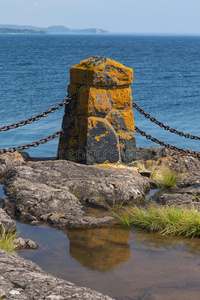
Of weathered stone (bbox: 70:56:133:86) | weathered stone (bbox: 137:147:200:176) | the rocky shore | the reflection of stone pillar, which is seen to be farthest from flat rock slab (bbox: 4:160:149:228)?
weathered stone (bbox: 70:56:133:86)

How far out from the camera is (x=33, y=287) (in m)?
2.69

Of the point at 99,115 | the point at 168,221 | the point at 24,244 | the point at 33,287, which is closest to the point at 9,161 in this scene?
the point at 99,115

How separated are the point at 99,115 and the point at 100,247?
2942 millimetres

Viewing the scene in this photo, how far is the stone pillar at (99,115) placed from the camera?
6477 mm

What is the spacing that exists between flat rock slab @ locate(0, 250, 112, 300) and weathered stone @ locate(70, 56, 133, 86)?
3.94 metres

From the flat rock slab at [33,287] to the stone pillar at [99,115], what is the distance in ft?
12.0

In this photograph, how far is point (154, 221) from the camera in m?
4.45

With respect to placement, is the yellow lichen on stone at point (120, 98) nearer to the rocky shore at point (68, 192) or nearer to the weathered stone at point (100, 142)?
the weathered stone at point (100, 142)

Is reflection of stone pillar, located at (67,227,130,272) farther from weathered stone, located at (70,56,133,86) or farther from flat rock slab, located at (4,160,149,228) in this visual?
weathered stone, located at (70,56,133,86)

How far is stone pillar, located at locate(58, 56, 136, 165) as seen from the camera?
255 inches

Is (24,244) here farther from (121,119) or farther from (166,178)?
(121,119)

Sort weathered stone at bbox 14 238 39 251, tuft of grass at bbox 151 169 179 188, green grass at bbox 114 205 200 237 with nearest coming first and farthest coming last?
weathered stone at bbox 14 238 39 251
green grass at bbox 114 205 200 237
tuft of grass at bbox 151 169 179 188

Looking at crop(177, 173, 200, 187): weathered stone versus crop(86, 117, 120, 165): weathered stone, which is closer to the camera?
crop(177, 173, 200, 187): weathered stone

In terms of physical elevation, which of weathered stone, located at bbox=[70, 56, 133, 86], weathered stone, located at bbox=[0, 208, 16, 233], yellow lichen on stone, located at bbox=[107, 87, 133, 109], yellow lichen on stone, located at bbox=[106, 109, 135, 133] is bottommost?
weathered stone, located at bbox=[0, 208, 16, 233]
